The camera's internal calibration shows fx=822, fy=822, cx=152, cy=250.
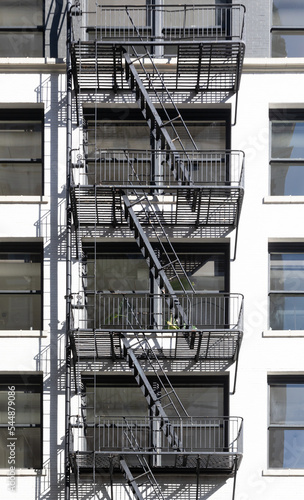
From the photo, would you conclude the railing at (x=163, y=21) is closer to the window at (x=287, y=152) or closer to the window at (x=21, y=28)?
the window at (x=21, y=28)

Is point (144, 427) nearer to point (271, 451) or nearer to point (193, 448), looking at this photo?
point (193, 448)

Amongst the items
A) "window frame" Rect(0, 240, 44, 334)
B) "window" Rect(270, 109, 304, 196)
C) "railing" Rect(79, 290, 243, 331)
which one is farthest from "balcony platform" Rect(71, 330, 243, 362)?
"window" Rect(270, 109, 304, 196)

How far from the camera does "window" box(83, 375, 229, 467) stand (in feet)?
58.5

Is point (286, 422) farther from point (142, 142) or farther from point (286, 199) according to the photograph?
point (142, 142)

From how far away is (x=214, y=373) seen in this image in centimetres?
1792

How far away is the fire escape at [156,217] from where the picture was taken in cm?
1727

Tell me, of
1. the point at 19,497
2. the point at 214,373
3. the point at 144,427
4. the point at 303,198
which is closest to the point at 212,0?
the point at 303,198

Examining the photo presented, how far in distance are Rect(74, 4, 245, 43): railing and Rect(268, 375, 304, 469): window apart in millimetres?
7987

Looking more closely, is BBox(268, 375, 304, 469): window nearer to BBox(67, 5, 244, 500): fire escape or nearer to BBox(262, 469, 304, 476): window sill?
BBox(262, 469, 304, 476): window sill

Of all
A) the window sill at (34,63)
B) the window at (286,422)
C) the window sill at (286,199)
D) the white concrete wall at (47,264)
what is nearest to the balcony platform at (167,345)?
the white concrete wall at (47,264)

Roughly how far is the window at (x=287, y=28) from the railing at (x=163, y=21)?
98cm

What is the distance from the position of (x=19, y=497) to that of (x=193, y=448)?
12.6 ft

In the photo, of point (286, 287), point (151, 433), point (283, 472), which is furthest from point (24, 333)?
point (283, 472)

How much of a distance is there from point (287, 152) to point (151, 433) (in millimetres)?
7076
